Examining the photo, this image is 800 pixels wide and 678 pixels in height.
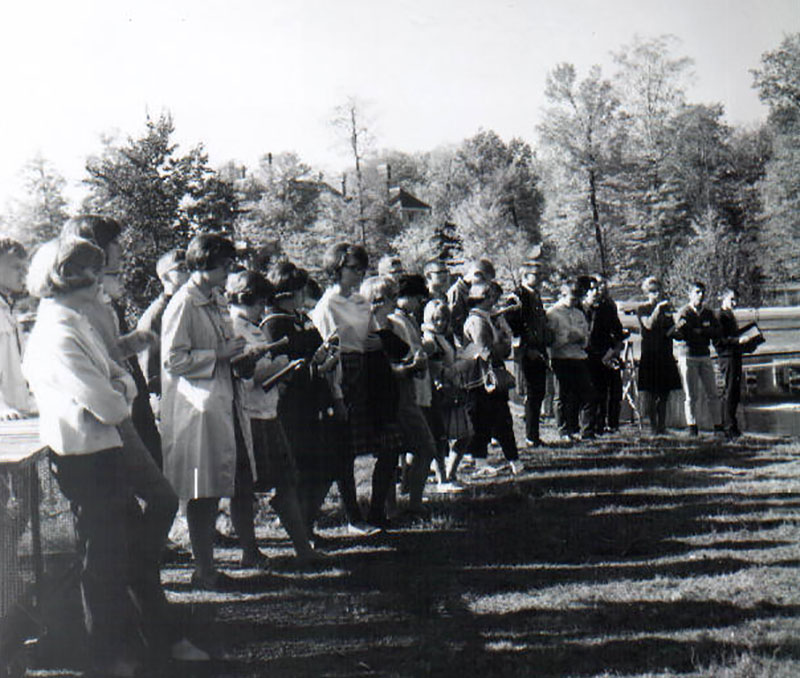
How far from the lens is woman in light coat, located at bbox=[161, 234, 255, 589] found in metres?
4.64

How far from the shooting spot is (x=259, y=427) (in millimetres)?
5266

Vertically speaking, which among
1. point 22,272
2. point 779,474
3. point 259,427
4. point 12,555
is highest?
point 22,272

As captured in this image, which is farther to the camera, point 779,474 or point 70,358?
point 779,474

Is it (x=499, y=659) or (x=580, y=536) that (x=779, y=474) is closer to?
(x=580, y=536)

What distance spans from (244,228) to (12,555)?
52.4 meters

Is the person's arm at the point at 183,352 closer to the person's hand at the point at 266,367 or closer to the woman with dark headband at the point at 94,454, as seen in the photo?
the person's hand at the point at 266,367

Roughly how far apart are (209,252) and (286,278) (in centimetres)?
92

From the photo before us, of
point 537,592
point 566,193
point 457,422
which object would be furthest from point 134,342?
point 566,193

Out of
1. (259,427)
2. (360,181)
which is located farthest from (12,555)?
(360,181)

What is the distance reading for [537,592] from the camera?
4.72 metres

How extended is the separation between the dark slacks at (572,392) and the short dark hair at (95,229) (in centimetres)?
645

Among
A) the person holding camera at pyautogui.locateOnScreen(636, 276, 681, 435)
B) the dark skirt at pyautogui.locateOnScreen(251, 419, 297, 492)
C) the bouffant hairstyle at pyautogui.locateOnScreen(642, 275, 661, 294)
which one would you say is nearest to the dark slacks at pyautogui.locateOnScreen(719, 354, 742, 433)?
the person holding camera at pyautogui.locateOnScreen(636, 276, 681, 435)

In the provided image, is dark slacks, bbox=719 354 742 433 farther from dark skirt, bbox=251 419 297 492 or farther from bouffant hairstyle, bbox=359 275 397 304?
dark skirt, bbox=251 419 297 492

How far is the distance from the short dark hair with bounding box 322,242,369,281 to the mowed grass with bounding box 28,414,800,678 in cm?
173
